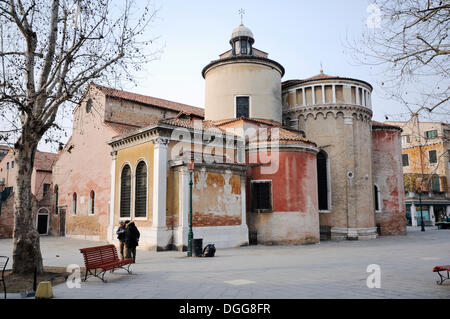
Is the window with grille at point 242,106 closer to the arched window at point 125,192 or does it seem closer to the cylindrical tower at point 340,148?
the cylindrical tower at point 340,148

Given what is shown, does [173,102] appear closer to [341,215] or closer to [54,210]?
[54,210]

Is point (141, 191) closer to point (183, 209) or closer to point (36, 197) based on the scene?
point (183, 209)

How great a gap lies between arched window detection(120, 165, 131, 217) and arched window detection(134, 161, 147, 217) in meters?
0.93

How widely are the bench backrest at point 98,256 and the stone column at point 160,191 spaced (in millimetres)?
6254

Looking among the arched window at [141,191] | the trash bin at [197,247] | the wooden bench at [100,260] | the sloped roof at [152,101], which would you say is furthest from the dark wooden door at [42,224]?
the wooden bench at [100,260]

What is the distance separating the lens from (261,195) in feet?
62.2

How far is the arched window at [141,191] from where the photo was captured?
17500 mm

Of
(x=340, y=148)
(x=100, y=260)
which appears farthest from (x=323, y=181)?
(x=100, y=260)

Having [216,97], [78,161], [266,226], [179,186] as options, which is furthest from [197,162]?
[78,161]

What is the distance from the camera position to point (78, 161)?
2678cm

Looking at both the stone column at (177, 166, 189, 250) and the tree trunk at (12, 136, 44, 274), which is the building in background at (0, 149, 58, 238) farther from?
the tree trunk at (12, 136, 44, 274)

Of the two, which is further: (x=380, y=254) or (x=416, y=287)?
(x=380, y=254)

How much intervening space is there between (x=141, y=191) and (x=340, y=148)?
1244cm
